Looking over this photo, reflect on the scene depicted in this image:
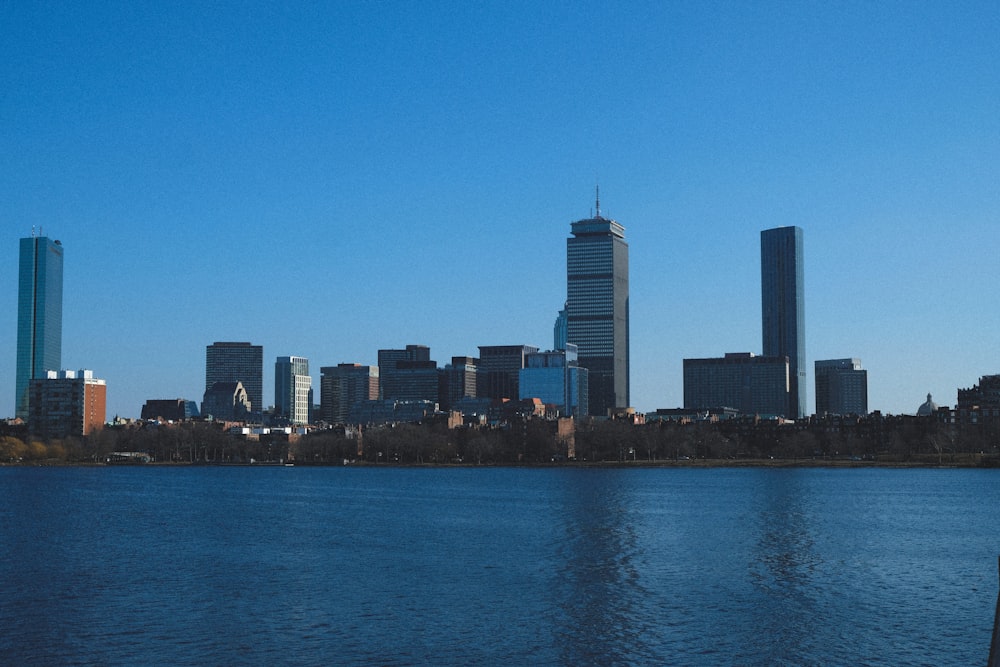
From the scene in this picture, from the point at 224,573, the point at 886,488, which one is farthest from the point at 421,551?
the point at 886,488

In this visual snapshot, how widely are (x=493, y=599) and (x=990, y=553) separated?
118 feet

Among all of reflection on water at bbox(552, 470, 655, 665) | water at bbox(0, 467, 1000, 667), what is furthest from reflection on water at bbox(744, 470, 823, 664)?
reflection on water at bbox(552, 470, 655, 665)

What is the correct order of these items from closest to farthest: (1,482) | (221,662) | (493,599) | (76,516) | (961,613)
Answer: (221,662), (961,613), (493,599), (76,516), (1,482)

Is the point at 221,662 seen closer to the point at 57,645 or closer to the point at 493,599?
the point at 57,645

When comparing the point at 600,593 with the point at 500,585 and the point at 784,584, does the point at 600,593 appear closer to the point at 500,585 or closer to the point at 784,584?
the point at 500,585

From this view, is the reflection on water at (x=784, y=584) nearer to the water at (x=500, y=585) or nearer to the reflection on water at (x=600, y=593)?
the water at (x=500, y=585)

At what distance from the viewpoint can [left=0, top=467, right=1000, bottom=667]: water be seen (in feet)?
144

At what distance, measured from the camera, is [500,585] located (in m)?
58.2

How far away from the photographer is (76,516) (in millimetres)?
103250

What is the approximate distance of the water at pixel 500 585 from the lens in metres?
43.8

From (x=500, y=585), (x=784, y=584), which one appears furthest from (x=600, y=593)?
(x=784, y=584)

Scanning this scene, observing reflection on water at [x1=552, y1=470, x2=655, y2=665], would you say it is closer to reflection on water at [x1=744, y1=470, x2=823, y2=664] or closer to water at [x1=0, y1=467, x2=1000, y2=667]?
water at [x1=0, y1=467, x2=1000, y2=667]

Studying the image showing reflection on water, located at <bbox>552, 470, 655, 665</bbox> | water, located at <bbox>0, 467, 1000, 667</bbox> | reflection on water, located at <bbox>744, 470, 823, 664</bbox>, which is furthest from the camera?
reflection on water, located at <bbox>744, 470, 823, 664</bbox>

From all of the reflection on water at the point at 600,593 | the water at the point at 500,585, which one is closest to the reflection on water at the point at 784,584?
the water at the point at 500,585
